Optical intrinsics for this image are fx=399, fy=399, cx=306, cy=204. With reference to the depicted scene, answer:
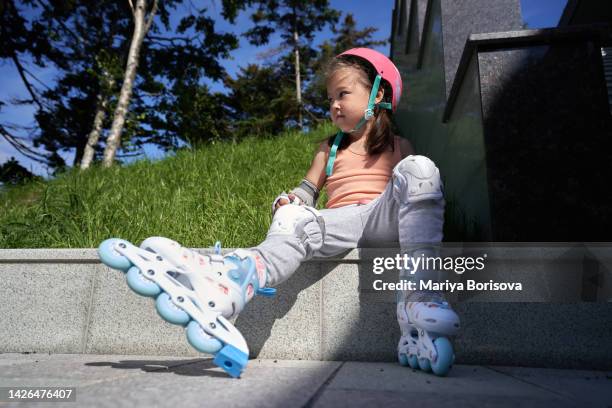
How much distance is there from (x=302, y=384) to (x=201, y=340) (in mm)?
303

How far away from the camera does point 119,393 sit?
95 cm

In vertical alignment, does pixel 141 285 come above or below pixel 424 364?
above

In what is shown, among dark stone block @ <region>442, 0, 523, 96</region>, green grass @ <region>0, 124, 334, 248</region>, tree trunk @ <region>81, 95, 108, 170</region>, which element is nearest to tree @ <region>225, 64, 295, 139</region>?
tree trunk @ <region>81, 95, 108, 170</region>

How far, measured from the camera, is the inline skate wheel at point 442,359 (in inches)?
48.1

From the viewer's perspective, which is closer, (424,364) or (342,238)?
(424,364)

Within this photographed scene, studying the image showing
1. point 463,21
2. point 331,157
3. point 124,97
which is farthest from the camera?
point 124,97

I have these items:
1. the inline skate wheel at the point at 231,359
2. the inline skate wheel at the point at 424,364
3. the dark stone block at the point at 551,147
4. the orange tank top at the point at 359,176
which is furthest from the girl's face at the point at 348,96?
the inline skate wheel at the point at 231,359

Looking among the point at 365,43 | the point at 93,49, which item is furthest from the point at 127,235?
the point at 365,43

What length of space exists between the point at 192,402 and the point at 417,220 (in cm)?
96

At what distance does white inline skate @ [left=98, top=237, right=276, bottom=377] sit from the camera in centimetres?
112

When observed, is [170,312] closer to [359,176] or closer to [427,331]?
[427,331]

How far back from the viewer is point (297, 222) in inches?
61.2

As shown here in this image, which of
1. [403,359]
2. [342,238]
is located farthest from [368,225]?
[403,359]

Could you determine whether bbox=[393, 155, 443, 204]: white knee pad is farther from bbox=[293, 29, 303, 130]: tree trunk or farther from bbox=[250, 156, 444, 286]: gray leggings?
bbox=[293, 29, 303, 130]: tree trunk
